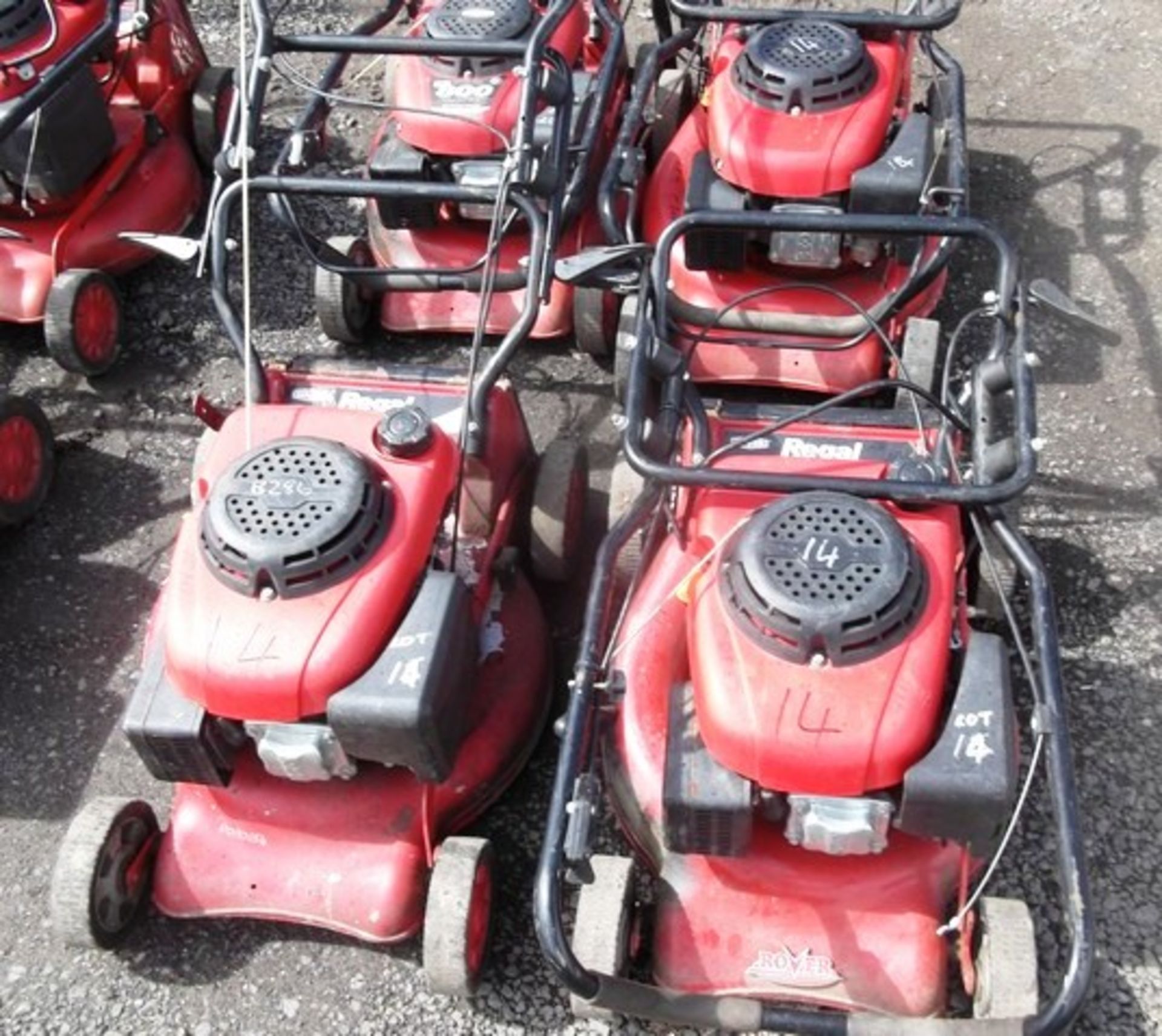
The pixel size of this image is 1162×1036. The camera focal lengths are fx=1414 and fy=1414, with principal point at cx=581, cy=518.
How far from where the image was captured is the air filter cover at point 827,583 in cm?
268

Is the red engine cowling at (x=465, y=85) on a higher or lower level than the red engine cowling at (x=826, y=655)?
higher

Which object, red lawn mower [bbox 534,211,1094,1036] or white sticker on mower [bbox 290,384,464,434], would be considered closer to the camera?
red lawn mower [bbox 534,211,1094,1036]

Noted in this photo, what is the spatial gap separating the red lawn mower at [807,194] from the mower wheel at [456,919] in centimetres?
157

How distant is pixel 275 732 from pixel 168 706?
0.75ft

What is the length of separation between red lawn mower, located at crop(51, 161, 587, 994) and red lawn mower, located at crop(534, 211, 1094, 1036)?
0.30 m

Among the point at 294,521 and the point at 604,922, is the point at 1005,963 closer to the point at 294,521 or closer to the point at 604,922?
the point at 604,922

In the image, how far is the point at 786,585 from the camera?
271cm

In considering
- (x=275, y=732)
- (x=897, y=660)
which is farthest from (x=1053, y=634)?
(x=275, y=732)

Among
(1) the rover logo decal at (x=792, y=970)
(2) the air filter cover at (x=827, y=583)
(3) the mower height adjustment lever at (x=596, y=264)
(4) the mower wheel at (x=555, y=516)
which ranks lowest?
(1) the rover logo decal at (x=792, y=970)

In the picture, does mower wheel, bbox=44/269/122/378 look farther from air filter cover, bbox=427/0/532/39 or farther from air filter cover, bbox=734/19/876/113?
air filter cover, bbox=734/19/876/113

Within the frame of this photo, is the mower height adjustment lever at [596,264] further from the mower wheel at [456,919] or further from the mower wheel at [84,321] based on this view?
the mower wheel at [84,321]

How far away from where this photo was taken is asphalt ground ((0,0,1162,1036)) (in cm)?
320

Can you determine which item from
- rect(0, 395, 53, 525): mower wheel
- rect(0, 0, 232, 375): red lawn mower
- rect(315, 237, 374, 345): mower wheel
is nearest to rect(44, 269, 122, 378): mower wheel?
rect(0, 0, 232, 375): red lawn mower

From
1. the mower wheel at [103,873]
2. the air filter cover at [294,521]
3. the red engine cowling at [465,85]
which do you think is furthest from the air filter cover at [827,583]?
the red engine cowling at [465,85]
